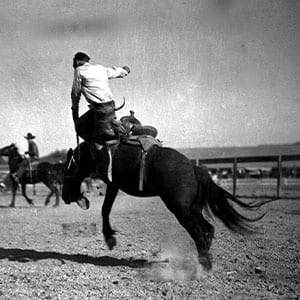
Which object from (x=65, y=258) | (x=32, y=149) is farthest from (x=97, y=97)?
(x=32, y=149)

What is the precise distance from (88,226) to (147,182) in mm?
4084

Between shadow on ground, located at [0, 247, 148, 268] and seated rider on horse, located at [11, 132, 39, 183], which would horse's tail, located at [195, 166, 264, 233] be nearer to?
shadow on ground, located at [0, 247, 148, 268]

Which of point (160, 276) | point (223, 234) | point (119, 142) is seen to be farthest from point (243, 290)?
point (223, 234)

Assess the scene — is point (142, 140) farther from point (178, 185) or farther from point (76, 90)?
point (76, 90)

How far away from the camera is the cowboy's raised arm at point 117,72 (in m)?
5.91

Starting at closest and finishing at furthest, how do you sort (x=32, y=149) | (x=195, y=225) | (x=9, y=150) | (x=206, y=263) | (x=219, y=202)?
(x=206, y=263)
(x=195, y=225)
(x=219, y=202)
(x=32, y=149)
(x=9, y=150)

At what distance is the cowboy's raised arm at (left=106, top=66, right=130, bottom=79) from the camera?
5914mm

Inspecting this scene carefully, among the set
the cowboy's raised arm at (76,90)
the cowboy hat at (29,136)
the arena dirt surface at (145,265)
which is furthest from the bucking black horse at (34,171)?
the cowboy's raised arm at (76,90)

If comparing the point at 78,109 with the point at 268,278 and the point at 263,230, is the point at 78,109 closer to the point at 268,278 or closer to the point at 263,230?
the point at 268,278

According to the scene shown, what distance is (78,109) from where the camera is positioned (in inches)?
237

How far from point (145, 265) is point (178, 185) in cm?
113

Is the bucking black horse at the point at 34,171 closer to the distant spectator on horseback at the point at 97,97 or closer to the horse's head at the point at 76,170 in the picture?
the horse's head at the point at 76,170

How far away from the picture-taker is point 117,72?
5.97 m

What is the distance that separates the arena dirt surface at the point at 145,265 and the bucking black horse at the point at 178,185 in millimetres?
490
